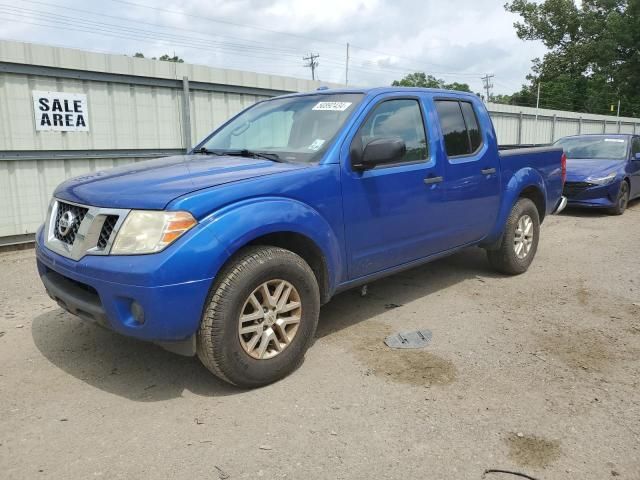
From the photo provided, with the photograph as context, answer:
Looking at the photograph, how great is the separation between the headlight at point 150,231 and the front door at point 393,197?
4.13ft

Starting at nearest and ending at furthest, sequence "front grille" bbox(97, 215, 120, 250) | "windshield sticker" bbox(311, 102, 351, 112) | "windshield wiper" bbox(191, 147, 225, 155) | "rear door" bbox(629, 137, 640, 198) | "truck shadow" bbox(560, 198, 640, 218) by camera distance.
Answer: "front grille" bbox(97, 215, 120, 250), "windshield sticker" bbox(311, 102, 351, 112), "windshield wiper" bbox(191, 147, 225, 155), "truck shadow" bbox(560, 198, 640, 218), "rear door" bbox(629, 137, 640, 198)

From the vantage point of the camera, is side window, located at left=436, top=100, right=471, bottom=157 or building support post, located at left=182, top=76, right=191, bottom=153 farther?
building support post, located at left=182, top=76, right=191, bottom=153

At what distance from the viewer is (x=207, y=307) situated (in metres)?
2.99

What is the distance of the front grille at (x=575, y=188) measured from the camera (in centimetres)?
1001

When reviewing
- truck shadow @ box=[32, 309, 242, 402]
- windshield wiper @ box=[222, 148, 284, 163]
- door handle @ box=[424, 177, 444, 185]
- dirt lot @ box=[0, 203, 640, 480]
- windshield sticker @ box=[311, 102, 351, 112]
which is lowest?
dirt lot @ box=[0, 203, 640, 480]

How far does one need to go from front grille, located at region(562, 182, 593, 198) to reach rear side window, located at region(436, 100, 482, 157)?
19.7ft

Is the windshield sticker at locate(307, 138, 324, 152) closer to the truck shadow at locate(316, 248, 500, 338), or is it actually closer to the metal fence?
the truck shadow at locate(316, 248, 500, 338)

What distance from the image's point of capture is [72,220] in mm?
3238

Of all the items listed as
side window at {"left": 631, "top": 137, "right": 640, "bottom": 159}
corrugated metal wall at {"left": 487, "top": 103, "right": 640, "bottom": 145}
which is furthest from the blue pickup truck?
corrugated metal wall at {"left": 487, "top": 103, "right": 640, "bottom": 145}

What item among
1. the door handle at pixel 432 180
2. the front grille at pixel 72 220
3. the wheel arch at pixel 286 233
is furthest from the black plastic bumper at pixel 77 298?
the door handle at pixel 432 180

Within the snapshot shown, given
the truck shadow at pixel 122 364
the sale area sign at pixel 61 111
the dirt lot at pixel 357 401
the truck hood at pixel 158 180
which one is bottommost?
the dirt lot at pixel 357 401

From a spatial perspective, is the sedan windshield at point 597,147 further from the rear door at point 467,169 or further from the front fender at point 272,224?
the front fender at point 272,224

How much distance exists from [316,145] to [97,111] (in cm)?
504

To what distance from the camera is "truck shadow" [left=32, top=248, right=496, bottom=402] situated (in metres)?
3.32
